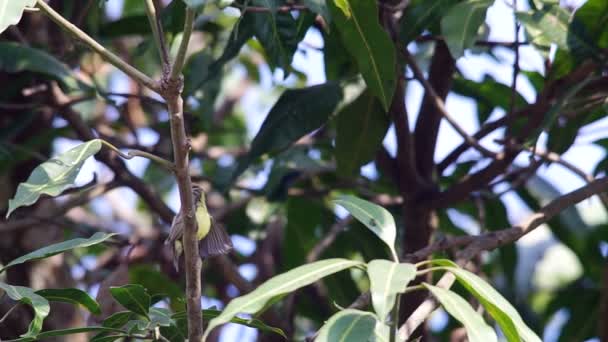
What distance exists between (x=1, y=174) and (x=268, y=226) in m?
0.61

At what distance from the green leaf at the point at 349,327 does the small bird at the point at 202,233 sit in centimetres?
16

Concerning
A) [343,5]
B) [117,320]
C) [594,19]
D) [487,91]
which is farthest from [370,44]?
[487,91]

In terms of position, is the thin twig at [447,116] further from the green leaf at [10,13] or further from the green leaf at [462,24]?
the green leaf at [10,13]

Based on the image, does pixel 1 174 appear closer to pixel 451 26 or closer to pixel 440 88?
pixel 440 88

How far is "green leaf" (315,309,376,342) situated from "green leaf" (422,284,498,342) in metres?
0.07

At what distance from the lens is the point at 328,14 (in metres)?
1.26

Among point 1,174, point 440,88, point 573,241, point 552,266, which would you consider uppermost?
point 440,88

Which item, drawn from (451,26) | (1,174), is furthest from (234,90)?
(451,26)

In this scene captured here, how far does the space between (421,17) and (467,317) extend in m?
0.67

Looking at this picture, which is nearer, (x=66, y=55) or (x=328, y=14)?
(x=328, y=14)

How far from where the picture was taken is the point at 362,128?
1714mm

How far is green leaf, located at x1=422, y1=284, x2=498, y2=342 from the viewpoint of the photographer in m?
0.90

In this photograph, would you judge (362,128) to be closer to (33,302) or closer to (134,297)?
(134,297)

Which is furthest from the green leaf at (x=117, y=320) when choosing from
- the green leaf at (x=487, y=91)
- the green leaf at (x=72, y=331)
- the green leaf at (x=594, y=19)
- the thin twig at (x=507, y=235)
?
the green leaf at (x=487, y=91)
